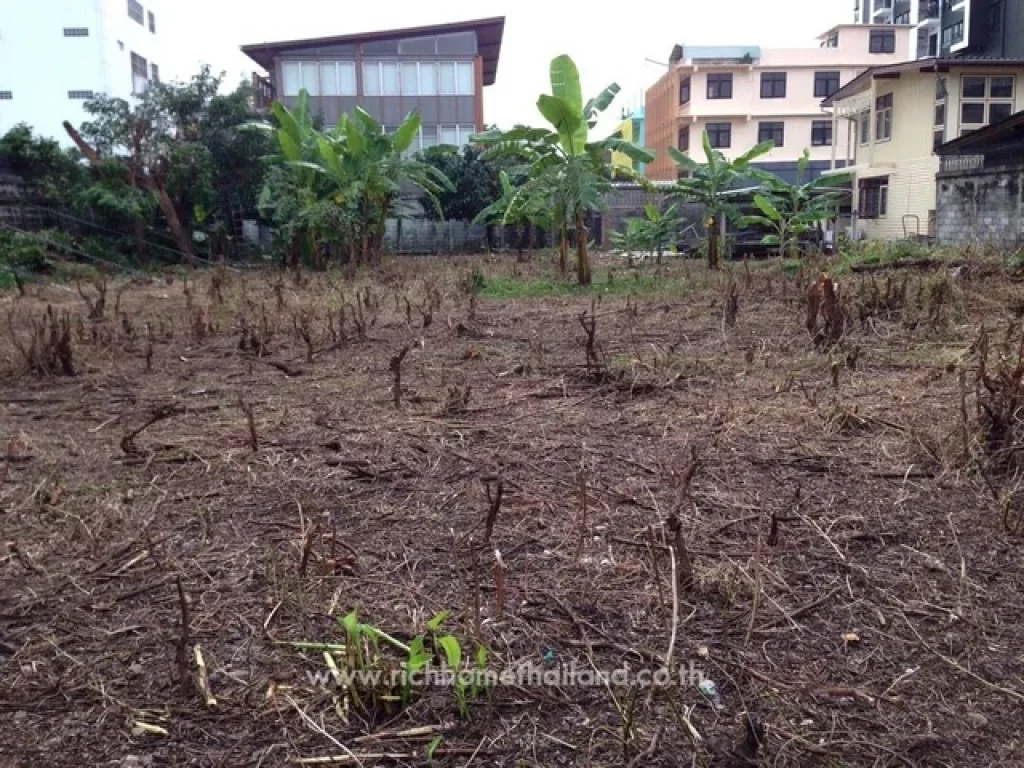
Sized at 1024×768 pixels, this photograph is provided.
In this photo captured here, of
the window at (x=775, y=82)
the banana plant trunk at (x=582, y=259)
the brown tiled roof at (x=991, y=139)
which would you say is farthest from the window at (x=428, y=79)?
the window at (x=775, y=82)

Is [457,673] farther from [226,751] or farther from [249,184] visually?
[249,184]

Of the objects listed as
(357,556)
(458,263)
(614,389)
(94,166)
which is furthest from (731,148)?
(357,556)

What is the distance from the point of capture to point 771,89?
4438 centimetres

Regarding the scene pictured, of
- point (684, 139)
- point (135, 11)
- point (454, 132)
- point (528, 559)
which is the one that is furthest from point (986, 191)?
point (135, 11)

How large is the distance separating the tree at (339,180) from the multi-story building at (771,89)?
30.1m

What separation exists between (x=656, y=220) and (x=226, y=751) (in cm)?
1454

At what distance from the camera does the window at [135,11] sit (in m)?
37.6

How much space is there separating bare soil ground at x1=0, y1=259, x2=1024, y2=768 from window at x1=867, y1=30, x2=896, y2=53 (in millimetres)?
44544

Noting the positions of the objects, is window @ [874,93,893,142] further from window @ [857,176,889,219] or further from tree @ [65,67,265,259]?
tree @ [65,67,265,259]

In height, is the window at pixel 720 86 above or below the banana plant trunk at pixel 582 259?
above

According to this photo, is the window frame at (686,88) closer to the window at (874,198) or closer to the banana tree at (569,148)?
the window at (874,198)

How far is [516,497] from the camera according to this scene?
3824mm

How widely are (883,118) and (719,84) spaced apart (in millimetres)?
17501

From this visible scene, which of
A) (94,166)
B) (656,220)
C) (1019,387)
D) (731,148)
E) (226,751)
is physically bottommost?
(226,751)
